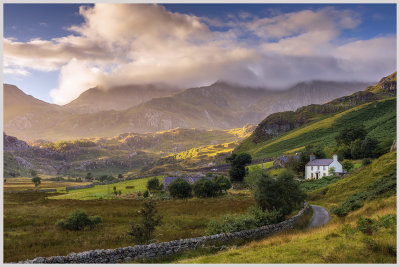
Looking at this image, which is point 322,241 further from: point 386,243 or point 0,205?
point 0,205

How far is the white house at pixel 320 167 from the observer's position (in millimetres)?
96625

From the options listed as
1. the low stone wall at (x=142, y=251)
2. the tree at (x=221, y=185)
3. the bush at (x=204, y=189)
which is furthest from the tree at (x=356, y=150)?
the low stone wall at (x=142, y=251)

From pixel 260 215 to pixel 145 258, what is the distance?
50.2 feet

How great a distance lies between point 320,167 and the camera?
9944 cm

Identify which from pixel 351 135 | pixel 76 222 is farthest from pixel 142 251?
pixel 351 135

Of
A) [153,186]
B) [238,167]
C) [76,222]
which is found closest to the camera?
[76,222]

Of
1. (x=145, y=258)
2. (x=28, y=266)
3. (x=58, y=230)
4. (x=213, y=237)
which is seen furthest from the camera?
(x=58, y=230)

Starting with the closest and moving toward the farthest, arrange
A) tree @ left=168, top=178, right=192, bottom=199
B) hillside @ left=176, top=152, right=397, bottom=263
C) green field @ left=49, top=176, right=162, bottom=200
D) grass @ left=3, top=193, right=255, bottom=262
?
hillside @ left=176, top=152, right=397, bottom=263 → grass @ left=3, top=193, right=255, bottom=262 → tree @ left=168, top=178, right=192, bottom=199 → green field @ left=49, top=176, right=162, bottom=200

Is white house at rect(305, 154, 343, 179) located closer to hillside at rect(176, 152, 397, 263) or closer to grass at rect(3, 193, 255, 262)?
grass at rect(3, 193, 255, 262)

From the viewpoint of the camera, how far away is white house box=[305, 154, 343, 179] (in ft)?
317

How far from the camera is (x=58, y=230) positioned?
3741 cm

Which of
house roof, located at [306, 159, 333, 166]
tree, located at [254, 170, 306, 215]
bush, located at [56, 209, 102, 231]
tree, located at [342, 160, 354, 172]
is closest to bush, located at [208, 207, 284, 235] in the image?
tree, located at [254, 170, 306, 215]

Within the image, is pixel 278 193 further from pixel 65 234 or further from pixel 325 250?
Result: pixel 65 234

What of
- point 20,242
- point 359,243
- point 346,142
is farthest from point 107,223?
point 346,142
